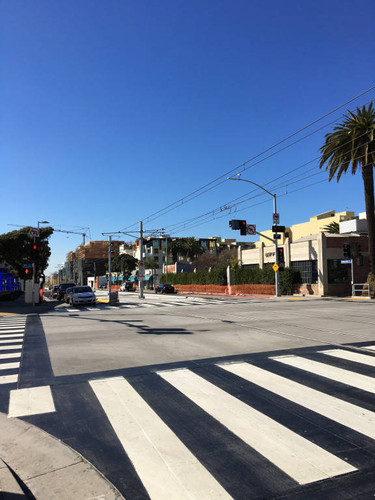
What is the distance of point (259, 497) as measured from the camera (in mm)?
3314

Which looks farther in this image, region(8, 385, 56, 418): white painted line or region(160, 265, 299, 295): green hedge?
region(160, 265, 299, 295): green hedge

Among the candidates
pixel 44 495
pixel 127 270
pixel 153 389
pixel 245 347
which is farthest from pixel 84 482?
pixel 127 270

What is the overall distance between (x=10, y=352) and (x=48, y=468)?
22.8ft

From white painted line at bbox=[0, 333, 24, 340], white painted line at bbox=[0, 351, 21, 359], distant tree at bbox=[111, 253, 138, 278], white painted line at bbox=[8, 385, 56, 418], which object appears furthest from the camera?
distant tree at bbox=[111, 253, 138, 278]

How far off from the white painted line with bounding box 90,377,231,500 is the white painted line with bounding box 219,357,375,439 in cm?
207

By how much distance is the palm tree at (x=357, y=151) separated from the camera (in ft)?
102

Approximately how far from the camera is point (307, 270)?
40000 millimetres

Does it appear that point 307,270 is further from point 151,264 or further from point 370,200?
point 151,264

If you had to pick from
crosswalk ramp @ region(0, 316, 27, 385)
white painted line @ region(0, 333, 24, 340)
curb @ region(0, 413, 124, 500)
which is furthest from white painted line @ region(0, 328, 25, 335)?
curb @ region(0, 413, 124, 500)

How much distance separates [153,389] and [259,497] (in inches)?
130

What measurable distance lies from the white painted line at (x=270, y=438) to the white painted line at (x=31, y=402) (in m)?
2.06

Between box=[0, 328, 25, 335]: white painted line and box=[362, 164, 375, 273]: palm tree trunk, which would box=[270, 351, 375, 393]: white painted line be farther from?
box=[362, 164, 375, 273]: palm tree trunk

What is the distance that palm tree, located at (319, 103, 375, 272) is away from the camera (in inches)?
1225

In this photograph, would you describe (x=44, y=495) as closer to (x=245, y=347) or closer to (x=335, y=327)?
(x=245, y=347)
